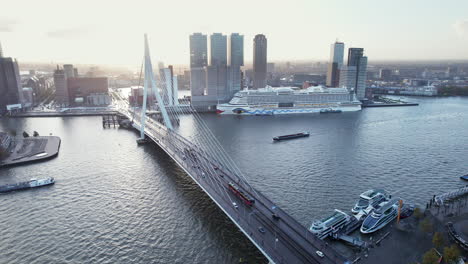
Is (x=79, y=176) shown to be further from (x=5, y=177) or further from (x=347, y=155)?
(x=347, y=155)

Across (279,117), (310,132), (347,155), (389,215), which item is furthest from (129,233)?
(279,117)

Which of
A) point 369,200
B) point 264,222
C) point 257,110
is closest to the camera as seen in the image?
point 264,222

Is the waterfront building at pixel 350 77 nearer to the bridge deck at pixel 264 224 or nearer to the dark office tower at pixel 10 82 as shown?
the bridge deck at pixel 264 224

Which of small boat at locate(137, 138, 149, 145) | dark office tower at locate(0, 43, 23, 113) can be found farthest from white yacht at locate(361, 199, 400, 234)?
dark office tower at locate(0, 43, 23, 113)

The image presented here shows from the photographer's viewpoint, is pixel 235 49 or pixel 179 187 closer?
pixel 179 187

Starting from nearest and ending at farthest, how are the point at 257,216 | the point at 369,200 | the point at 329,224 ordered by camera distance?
1. the point at 257,216
2. the point at 329,224
3. the point at 369,200

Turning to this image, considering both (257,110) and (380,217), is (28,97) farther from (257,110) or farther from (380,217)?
(380,217)

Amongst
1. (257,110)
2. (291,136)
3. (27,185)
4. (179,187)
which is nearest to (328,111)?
(257,110)

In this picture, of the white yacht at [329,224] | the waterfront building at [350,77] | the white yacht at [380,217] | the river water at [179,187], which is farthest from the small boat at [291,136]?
the waterfront building at [350,77]

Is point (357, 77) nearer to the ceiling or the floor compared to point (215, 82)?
nearer to the ceiling

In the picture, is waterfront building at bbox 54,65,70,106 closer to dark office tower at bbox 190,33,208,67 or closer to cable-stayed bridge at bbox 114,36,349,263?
dark office tower at bbox 190,33,208,67
